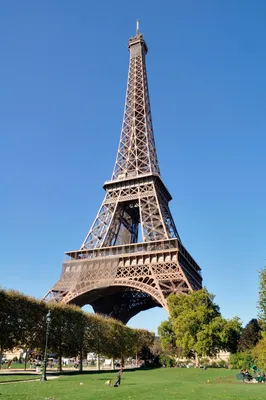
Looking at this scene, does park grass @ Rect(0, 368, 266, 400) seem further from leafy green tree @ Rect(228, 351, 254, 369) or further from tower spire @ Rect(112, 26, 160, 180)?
tower spire @ Rect(112, 26, 160, 180)

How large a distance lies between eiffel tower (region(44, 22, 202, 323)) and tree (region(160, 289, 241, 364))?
176 centimetres

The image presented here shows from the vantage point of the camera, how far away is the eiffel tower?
43719mm

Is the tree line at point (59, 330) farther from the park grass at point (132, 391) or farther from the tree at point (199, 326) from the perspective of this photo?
the park grass at point (132, 391)

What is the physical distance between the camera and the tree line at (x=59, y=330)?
96.7 ft

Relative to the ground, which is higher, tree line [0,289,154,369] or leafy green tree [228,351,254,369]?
tree line [0,289,154,369]

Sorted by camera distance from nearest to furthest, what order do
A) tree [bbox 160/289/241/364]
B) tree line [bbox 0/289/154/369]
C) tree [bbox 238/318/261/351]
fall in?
tree line [bbox 0/289/154/369] → tree [bbox 160/289/241/364] → tree [bbox 238/318/261/351]

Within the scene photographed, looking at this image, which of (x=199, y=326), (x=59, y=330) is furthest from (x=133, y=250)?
(x=59, y=330)

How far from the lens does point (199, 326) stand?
37781 mm

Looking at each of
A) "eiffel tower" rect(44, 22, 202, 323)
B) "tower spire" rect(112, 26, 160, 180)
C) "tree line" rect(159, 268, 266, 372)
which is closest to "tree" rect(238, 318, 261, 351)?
"tree line" rect(159, 268, 266, 372)

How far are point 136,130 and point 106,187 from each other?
1381 centimetres

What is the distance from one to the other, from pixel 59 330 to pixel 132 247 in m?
17.1

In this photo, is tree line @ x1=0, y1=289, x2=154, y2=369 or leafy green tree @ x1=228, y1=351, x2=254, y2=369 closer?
tree line @ x1=0, y1=289, x2=154, y2=369

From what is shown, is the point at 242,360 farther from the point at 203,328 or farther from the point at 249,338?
the point at 203,328

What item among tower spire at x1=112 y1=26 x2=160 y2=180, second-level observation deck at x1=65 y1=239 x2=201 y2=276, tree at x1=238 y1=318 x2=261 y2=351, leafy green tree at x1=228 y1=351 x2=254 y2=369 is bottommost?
leafy green tree at x1=228 y1=351 x2=254 y2=369
